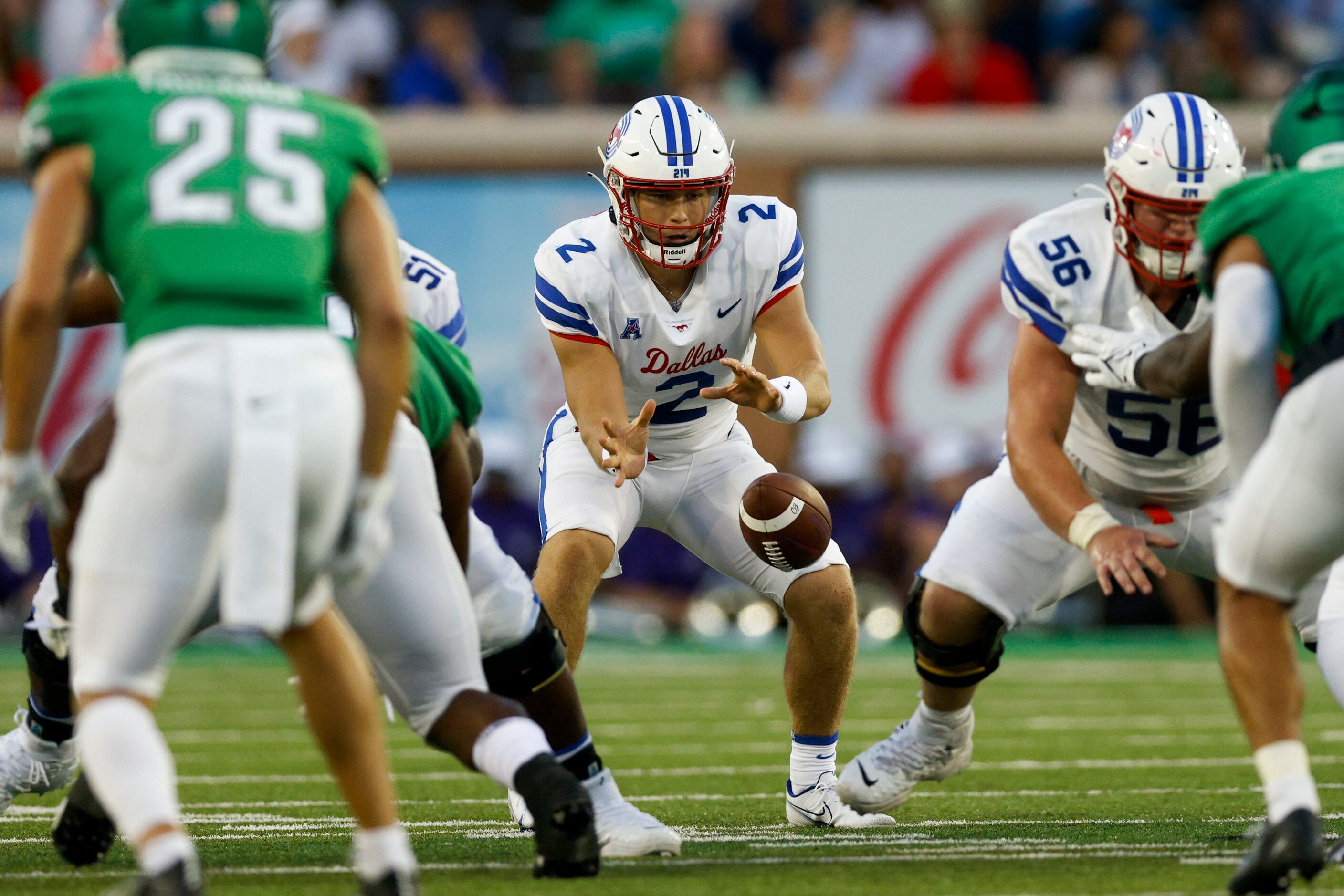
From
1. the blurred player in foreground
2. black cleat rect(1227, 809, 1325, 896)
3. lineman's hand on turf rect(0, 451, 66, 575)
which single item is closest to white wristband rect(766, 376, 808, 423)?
the blurred player in foreground

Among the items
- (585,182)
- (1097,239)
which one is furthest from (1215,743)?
(585,182)

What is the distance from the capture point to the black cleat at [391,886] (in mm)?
2869

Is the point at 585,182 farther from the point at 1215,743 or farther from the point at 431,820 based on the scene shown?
the point at 431,820

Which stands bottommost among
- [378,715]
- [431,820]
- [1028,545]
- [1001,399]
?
[1001,399]

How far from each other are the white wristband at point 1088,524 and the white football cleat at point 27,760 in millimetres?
2219

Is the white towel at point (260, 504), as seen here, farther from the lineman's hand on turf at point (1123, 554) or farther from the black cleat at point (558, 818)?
the lineman's hand on turf at point (1123, 554)

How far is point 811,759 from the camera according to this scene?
4.55 metres

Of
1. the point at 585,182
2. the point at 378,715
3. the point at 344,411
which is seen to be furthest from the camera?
the point at 585,182

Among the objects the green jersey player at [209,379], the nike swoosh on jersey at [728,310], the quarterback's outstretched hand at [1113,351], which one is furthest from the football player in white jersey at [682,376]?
the green jersey player at [209,379]

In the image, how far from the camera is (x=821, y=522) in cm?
443

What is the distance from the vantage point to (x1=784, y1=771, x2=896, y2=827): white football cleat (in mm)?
4488

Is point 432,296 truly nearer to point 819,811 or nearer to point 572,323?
point 572,323

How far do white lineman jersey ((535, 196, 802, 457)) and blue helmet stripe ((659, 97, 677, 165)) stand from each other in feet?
1.00

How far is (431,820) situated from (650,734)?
2071 millimetres
